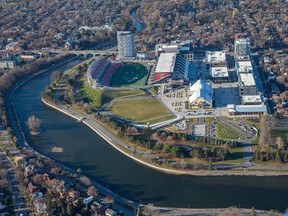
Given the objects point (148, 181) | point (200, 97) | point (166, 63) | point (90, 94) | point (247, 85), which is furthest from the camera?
point (166, 63)

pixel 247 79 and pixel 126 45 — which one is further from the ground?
pixel 126 45

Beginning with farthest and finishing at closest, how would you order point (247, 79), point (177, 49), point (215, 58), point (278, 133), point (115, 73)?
point (177, 49), point (215, 58), point (115, 73), point (247, 79), point (278, 133)

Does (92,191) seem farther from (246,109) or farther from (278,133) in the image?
(246,109)

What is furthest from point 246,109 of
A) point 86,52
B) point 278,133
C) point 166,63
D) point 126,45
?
point 86,52

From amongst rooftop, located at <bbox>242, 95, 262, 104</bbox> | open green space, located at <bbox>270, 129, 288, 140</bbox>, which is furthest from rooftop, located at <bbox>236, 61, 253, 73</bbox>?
open green space, located at <bbox>270, 129, 288, 140</bbox>

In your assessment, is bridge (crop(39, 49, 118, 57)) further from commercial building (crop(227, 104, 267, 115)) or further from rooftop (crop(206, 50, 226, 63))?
commercial building (crop(227, 104, 267, 115))

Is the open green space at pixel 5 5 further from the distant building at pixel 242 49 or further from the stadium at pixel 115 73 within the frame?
the distant building at pixel 242 49

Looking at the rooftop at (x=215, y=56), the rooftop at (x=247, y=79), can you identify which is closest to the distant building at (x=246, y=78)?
the rooftop at (x=247, y=79)
